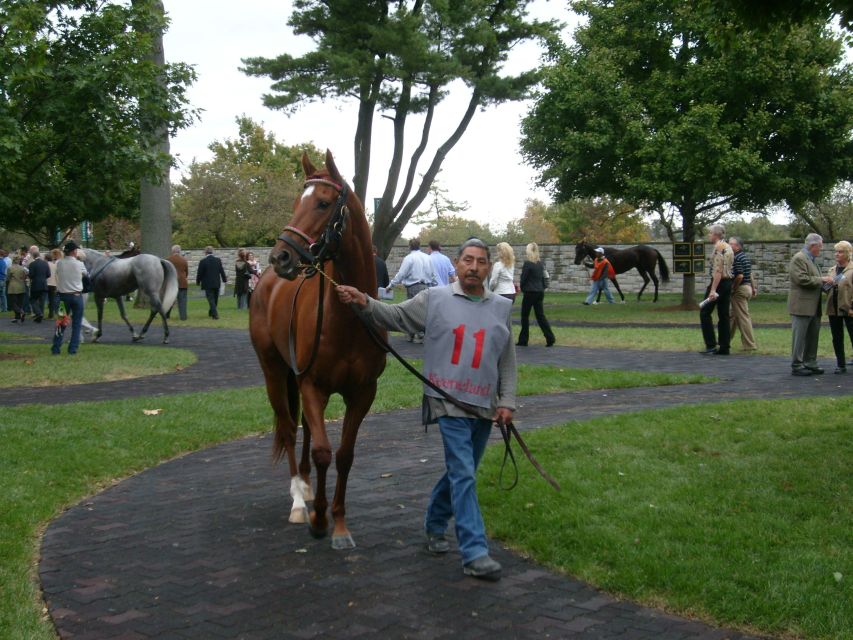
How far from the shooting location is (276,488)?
7.55 meters

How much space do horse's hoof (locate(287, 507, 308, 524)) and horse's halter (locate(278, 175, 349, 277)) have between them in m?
1.71

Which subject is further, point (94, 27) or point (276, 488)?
point (94, 27)

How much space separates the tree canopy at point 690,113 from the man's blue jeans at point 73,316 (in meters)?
16.2

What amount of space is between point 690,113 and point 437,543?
2370cm

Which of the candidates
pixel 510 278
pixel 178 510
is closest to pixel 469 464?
pixel 178 510

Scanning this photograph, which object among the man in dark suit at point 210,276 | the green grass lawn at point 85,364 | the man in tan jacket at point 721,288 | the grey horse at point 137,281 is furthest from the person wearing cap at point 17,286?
the man in tan jacket at point 721,288

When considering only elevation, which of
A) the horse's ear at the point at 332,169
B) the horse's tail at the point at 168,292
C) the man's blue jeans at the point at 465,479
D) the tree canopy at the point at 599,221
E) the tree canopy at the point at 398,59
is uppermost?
the tree canopy at the point at 398,59

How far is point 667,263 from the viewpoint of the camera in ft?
130

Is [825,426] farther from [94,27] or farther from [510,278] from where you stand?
[94,27]

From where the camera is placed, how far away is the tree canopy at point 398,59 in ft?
96.6

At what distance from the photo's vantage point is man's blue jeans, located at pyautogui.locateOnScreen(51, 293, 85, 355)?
17.3 m

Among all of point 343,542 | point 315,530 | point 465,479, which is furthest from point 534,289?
point 465,479

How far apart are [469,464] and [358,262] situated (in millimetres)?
1494

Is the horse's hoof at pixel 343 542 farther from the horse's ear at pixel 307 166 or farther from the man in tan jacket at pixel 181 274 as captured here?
the man in tan jacket at pixel 181 274
